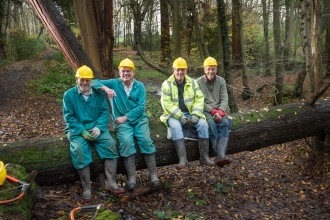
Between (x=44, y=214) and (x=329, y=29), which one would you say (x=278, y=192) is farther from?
(x=329, y=29)

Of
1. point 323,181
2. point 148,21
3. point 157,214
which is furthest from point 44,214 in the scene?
point 148,21

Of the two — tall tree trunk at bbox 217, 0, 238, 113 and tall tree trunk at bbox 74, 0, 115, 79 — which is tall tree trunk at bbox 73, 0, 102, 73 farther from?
tall tree trunk at bbox 217, 0, 238, 113

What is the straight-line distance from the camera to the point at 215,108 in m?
5.52

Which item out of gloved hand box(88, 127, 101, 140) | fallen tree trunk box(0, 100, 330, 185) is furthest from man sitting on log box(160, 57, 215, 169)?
gloved hand box(88, 127, 101, 140)

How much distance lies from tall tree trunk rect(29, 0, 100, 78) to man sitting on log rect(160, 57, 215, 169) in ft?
5.62

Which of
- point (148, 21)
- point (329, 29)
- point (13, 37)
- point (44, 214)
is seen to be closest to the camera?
Result: point (44, 214)

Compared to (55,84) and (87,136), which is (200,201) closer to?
(87,136)

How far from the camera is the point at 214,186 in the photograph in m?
5.69

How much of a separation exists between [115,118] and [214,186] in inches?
92.3

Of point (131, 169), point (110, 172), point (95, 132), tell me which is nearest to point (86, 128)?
point (95, 132)

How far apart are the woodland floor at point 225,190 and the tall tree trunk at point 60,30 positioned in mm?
1931

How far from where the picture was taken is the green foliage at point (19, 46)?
21.0m

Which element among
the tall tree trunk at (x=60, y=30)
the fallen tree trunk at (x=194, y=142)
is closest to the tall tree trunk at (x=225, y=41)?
the fallen tree trunk at (x=194, y=142)

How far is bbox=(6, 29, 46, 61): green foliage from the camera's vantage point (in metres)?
21.0
